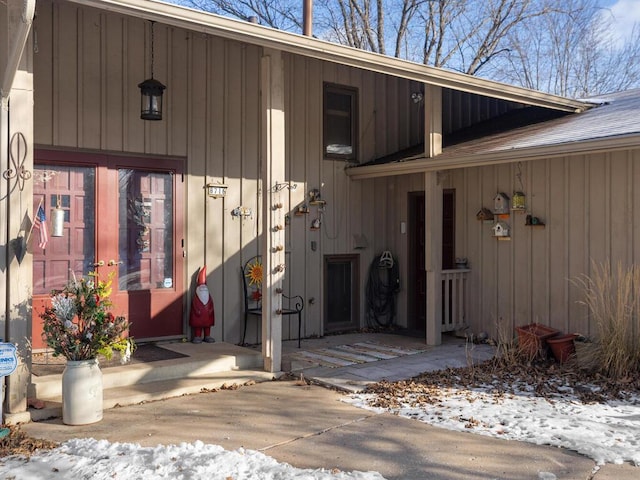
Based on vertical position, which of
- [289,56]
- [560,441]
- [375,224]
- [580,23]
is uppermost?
[580,23]

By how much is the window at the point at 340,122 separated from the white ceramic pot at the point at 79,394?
4635 millimetres

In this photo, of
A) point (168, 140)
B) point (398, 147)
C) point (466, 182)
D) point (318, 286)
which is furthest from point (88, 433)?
point (398, 147)

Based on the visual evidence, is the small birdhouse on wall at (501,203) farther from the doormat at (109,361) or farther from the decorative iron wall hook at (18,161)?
the decorative iron wall hook at (18,161)

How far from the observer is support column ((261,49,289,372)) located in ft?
19.3

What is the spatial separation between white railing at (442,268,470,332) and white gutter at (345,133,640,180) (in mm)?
1383

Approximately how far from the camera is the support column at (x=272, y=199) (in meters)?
5.89

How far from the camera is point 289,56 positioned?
309 inches

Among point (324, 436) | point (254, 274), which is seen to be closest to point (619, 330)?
point (324, 436)

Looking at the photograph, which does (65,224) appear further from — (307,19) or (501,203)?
(501,203)

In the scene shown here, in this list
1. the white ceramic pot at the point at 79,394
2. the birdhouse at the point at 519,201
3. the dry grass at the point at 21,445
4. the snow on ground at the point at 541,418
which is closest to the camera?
the dry grass at the point at 21,445

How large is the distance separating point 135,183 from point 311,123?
8.13ft

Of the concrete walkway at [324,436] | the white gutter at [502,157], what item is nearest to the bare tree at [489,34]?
the white gutter at [502,157]

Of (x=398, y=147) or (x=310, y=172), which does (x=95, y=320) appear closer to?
(x=310, y=172)

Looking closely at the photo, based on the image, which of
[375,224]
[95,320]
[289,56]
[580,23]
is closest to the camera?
[95,320]
